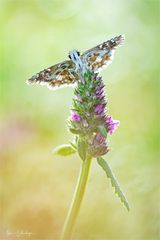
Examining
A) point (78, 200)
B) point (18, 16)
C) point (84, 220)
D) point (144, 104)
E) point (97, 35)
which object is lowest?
point (78, 200)

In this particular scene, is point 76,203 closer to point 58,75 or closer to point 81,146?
point 81,146

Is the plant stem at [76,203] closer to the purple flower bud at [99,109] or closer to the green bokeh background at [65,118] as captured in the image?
the purple flower bud at [99,109]

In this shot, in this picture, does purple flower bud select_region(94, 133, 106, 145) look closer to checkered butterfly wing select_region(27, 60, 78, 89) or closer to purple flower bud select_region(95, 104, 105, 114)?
purple flower bud select_region(95, 104, 105, 114)

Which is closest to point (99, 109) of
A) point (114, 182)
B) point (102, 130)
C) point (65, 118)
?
point (102, 130)

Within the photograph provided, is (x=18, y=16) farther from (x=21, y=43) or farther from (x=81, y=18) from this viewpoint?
(x=81, y=18)

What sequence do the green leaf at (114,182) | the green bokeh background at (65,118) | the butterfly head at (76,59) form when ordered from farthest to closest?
the green bokeh background at (65,118), the butterfly head at (76,59), the green leaf at (114,182)

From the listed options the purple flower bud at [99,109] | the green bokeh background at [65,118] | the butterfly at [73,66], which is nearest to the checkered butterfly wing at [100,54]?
the butterfly at [73,66]

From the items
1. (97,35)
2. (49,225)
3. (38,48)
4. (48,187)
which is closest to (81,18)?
(97,35)
